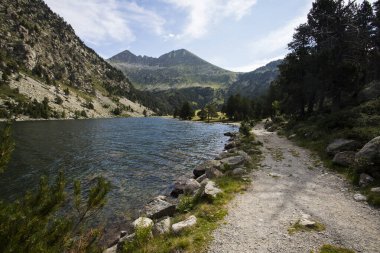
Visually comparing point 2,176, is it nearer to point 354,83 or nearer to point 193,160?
point 193,160

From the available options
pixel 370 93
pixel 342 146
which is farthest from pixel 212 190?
pixel 370 93

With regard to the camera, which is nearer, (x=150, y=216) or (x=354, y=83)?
(x=150, y=216)

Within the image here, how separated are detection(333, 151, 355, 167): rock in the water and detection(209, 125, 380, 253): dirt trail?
194cm

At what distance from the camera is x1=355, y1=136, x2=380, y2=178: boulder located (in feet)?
56.6

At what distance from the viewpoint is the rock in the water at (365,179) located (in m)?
16.6

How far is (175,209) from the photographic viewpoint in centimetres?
1656

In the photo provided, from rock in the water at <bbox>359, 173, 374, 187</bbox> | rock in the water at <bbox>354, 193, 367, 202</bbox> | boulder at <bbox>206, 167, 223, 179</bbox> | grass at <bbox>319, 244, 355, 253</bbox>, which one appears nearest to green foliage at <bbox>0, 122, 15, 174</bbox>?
grass at <bbox>319, 244, 355, 253</bbox>

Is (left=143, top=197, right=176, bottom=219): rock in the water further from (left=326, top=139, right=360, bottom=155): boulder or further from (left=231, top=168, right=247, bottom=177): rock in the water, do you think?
(left=326, top=139, right=360, bottom=155): boulder

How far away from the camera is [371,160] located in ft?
57.8

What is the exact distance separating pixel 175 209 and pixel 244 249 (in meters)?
Answer: 7.18

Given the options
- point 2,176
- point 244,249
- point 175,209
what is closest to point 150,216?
point 175,209

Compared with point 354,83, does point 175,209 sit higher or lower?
lower

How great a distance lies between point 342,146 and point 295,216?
48.8 ft

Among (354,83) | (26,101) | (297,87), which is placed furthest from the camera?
(26,101)
